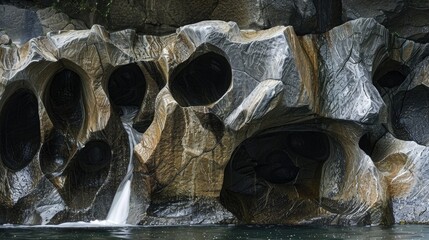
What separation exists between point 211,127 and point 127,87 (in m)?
2.99

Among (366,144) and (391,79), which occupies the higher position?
(391,79)

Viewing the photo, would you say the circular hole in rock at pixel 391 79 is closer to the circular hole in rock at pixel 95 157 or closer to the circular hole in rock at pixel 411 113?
the circular hole in rock at pixel 411 113

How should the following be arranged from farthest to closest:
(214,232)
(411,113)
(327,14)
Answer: (411,113) → (327,14) → (214,232)

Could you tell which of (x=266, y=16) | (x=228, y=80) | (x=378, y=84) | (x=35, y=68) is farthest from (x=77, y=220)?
(x=378, y=84)

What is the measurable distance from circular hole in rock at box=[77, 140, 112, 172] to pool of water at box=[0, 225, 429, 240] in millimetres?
2215

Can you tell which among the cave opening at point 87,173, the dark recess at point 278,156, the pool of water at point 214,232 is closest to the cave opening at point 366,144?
the dark recess at point 278,156

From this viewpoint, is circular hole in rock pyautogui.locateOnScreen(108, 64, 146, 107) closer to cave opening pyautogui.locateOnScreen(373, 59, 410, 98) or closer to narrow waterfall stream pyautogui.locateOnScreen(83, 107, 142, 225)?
narrow waterfall stream pyautogui.locateOnScreen(83, 107, 142, 225)

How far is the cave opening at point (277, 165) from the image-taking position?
16.1 m

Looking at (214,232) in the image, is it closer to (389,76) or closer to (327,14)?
(327,14)

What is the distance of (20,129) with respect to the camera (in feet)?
53.2

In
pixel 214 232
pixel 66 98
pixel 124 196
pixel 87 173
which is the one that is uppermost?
pixel 66 98

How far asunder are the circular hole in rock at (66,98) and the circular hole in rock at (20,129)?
44 cm

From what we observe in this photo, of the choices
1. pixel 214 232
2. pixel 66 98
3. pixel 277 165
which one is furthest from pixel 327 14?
pixel 214 232

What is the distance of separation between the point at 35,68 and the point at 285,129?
5184mm
